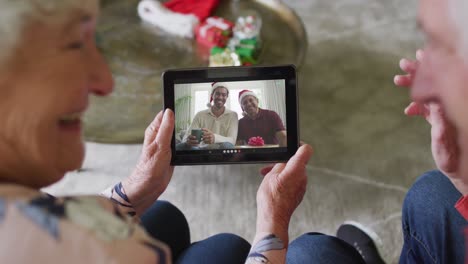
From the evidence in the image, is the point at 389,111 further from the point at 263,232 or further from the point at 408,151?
the point at 263,232

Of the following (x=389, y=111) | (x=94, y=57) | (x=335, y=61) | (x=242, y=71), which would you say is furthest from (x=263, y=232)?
(x=335, y=61)

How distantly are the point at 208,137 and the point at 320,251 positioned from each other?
32 cm

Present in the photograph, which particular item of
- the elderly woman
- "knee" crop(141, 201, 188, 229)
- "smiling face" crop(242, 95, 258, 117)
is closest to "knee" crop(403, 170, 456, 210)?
"smiling face" crop(242, 95, 258, 117)

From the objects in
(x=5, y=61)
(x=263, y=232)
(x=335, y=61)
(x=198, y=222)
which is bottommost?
(x=198, y=222)

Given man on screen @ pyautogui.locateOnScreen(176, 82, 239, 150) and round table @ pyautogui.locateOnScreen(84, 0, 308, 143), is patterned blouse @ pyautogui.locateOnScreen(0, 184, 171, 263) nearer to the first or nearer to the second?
man on screen @ pyautogui.locateOnScreen(176, 82, 239, 150)

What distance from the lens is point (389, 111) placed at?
5.54 feet

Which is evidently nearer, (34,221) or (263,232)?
(34,221)

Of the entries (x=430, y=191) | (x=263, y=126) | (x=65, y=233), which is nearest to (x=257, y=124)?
(x=263, y=126)

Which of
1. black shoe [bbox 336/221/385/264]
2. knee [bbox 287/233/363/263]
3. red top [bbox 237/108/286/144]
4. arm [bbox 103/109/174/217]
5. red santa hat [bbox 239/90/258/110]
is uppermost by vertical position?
red santa hat [bbox 239/90/258/110]

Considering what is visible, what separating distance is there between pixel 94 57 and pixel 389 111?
131 centimetres

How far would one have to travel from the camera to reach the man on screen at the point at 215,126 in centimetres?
104

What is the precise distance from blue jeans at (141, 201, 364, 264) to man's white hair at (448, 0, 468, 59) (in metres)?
0.53

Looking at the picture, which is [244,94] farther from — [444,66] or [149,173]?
A: [444,66]

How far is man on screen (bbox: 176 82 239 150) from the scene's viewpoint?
3.41 feet
